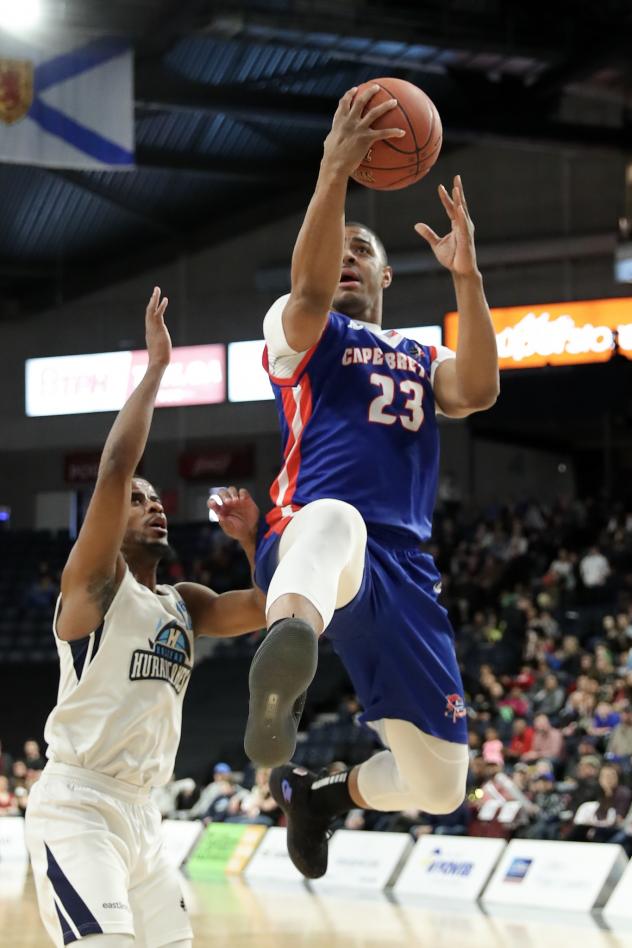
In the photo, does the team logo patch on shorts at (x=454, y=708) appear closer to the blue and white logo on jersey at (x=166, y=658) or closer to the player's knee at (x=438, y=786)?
the player's knee at (x=438, y=786)

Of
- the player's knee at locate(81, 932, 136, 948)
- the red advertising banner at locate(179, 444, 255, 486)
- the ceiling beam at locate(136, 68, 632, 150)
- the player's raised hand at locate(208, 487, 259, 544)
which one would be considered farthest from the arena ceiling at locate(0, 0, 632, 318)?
the player's knee at locate(81, 932, 136, 948)

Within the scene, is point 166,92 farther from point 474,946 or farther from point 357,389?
point 357,389

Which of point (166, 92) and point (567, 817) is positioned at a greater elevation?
point (166, 92)

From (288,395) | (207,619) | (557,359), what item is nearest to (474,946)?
(207,619)

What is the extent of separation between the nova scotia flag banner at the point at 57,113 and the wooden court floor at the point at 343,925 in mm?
8445

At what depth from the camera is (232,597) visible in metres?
5.50

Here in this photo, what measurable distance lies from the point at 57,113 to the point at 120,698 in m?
12.3

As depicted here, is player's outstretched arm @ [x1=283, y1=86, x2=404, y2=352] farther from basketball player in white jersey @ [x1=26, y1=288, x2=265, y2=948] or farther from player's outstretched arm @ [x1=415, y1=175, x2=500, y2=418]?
basketball player in white jersey @ [x1=26, y1=288, x2=265, y2=948]

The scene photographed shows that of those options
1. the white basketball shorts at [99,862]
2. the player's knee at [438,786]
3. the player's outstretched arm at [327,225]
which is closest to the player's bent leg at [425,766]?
the player's knee at [438,786]

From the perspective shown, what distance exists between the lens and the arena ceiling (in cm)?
1817

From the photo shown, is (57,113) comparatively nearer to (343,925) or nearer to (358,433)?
(343,925)

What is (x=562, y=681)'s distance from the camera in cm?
1587

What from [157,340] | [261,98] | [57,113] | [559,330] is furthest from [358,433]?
[559,330]

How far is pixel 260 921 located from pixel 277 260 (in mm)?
20526
